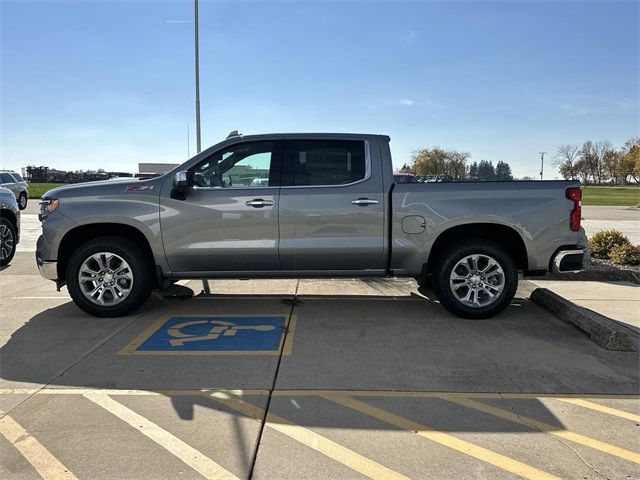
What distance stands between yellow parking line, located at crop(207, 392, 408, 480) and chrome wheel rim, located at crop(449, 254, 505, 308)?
2928 millimetres

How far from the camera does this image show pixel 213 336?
513 cm

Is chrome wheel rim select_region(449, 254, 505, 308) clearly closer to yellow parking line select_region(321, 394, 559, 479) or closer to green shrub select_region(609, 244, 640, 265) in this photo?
yellow parking line select_region(321, 394, 559, 479)

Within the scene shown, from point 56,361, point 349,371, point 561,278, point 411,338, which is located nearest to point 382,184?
point 411,338

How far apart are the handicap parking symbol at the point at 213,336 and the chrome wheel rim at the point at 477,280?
196 centimetres

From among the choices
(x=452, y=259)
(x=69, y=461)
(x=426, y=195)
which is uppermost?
(x=426, y=195)

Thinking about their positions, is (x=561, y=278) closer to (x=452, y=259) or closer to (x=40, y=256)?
(x=452, y=259)

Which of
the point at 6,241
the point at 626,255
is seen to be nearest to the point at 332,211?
the point at 626,255

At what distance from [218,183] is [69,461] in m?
3.34

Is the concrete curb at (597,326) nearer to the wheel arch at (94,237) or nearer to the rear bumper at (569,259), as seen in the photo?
the rear bumper at (569,259)

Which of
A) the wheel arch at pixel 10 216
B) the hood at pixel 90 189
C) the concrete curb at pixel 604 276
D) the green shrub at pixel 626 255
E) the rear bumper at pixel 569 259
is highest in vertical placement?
the hood at pixel 90 189

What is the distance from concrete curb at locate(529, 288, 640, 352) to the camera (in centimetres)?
480

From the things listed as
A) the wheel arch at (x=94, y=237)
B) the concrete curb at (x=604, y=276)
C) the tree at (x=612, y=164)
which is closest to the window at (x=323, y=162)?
the wheel arch at (x=94, y=237)

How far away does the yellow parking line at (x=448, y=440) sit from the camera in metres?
2.81

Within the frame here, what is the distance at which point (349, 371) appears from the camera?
421cm
